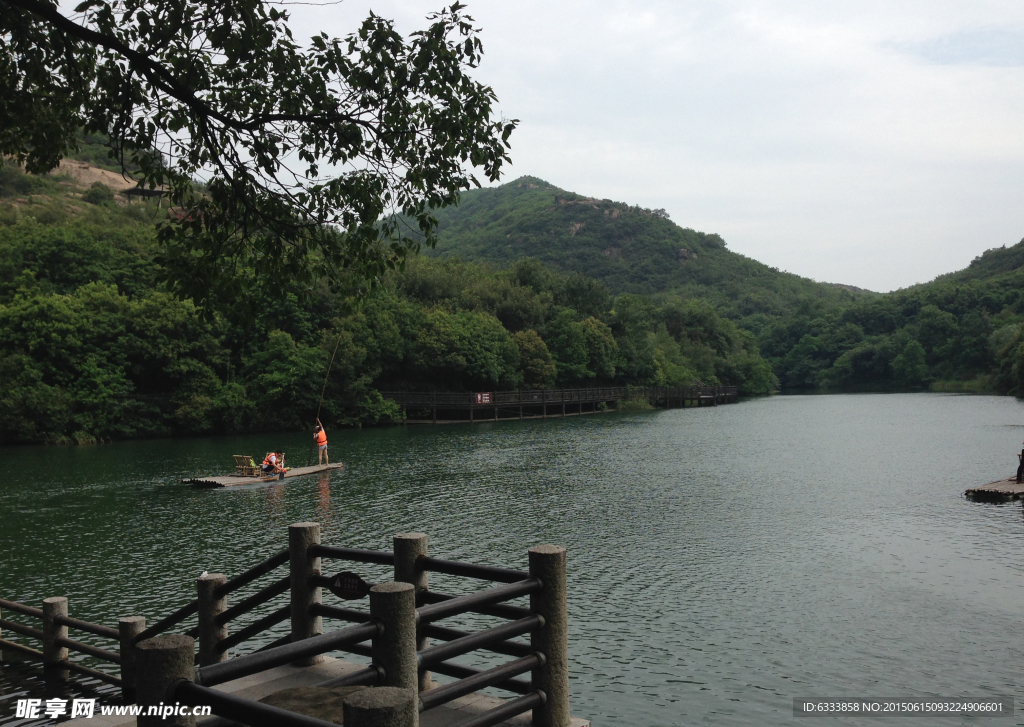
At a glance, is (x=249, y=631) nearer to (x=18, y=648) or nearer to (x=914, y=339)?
(x=18, y=648)

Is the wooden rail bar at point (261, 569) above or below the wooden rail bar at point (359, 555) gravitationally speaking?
below

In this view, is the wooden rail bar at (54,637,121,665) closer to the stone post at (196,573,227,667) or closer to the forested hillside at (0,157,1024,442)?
the stone post at (196,573,227,667)

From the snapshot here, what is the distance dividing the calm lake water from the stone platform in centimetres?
441

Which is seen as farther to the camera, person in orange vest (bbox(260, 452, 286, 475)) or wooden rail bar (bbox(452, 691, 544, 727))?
person in orange vest (bbox(260, 452, 286, 475))

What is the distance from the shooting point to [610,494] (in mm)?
26438

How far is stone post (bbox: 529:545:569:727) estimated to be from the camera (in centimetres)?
536

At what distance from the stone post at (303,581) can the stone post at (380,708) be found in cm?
316

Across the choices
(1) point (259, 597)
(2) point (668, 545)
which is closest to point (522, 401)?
(2) point (668, 545)

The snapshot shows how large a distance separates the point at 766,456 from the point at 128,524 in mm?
27053

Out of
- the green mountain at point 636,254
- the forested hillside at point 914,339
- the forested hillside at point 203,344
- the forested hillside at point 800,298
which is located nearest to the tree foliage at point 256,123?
the forested hillside at point 203,344

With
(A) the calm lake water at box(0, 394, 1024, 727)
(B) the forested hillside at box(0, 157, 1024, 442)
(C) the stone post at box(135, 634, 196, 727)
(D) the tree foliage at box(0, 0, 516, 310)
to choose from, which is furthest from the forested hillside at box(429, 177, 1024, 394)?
(C) the stone post at box(135, 634, 196, 727)

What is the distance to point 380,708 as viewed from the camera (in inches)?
126

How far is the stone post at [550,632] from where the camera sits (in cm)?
536

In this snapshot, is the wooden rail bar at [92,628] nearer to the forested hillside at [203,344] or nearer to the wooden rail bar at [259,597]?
the wooden rail bar at [259,597]
